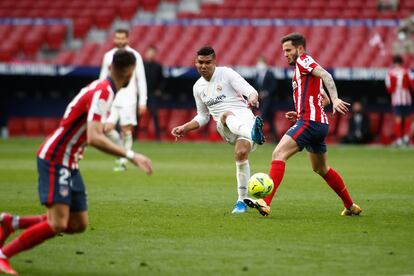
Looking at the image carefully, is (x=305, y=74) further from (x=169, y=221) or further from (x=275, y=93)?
(x=275, y=93)

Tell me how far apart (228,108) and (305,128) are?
1.14 m

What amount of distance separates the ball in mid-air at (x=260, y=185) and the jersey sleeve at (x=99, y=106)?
3361 millimetres

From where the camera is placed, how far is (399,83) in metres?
23.6

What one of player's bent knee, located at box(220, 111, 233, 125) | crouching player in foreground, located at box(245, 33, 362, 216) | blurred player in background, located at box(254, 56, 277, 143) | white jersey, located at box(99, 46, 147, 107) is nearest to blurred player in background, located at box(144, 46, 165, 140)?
blurred player in background, located at box(254, 56, 277, 143)

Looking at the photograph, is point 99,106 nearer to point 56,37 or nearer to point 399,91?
point 399,91

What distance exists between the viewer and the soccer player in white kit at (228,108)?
1095 centimetres

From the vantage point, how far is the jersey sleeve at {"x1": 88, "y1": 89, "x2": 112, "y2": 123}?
23.6 feet

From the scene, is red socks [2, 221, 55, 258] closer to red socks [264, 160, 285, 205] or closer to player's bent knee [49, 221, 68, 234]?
player's bent knee [49, 221, 68, 234]

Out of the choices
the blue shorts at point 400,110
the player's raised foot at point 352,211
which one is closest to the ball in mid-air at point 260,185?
the player's raised foot at point 352,211

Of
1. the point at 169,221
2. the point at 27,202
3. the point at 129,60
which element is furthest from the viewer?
A: the point at 27,202

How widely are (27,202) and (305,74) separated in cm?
402

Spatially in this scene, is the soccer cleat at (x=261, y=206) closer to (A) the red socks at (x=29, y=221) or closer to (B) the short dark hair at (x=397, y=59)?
(A) the red socks at (x=29, y=221)

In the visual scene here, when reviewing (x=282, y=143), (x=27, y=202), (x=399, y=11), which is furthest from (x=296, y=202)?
(x=399, y=11)

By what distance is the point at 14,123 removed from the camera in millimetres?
28844
